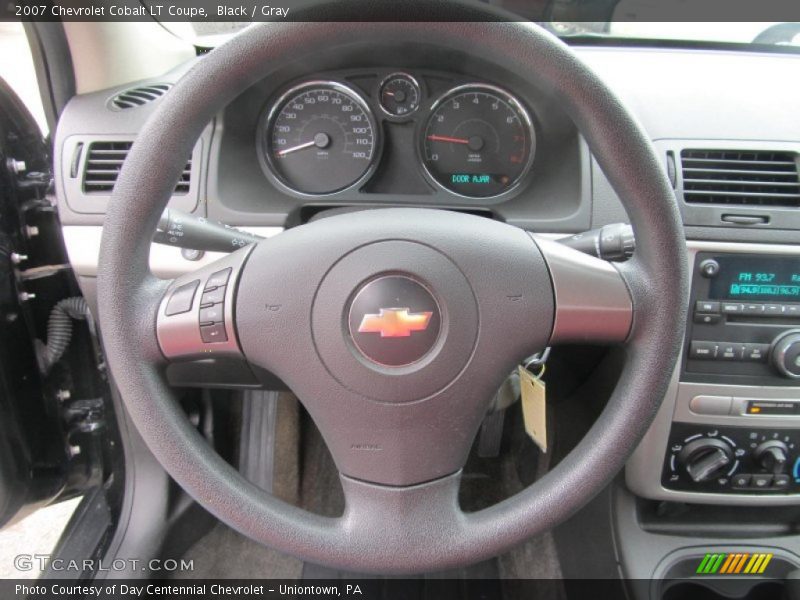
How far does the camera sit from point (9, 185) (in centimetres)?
123

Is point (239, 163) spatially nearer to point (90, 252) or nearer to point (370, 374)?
point (90, 252)

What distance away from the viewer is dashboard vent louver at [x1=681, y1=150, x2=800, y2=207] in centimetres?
119

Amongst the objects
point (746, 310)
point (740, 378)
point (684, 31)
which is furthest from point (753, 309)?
point (684, 31)

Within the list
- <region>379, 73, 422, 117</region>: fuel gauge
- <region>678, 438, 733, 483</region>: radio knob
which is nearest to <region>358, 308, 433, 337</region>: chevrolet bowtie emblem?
<region>379, 73, 422, 117</region>: fuel gauge

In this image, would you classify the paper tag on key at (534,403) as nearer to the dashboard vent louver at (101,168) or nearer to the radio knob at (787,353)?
the radio knob at (787,353)

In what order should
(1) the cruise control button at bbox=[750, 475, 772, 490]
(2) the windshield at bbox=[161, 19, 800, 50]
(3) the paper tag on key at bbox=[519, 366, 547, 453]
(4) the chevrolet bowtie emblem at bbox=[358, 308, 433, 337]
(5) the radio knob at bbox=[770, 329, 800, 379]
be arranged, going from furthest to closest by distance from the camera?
1. (2) the windshield at bbox=[161, 19, 800, 50]
2. (1) the cruise control button at bbox=[750, 475, 772, 490]
3. (5) the radio knob at bbox=[770, 329, 800, 379]
4. (3) the paper tag on key at bbox=[519, 366, 547, 453]
5. (4) the chevrolet bowtie emblem at bbox=[358, 308, 433, 337]

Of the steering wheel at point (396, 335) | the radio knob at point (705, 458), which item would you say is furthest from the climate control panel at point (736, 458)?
the steering wheel at point (396, 335)

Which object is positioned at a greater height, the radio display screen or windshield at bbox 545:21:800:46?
windshield at bbox 545:21:800:46

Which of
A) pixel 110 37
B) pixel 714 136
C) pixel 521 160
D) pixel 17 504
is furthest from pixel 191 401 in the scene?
pixel 714 136

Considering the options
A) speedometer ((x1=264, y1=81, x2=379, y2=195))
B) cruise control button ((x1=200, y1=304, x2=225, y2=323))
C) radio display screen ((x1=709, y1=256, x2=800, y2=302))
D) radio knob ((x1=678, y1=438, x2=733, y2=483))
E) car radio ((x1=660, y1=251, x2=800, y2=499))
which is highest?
speedometer ((x1=264, y1=81, x2=379, y2=195))

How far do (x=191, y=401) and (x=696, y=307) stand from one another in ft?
3.77

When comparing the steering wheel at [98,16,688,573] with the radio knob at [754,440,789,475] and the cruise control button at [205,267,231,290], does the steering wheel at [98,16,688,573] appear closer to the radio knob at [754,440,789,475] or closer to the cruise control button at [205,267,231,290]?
the cruise control button at [205,267,231,290]

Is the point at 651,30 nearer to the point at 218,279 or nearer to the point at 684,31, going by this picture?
the point at 684,31

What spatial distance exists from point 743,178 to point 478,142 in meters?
0.51
